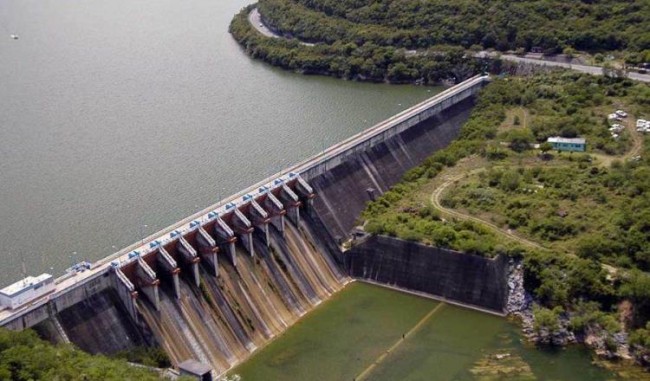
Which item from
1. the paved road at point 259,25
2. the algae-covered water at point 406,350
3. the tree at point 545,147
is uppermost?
the paved road at point 259,25

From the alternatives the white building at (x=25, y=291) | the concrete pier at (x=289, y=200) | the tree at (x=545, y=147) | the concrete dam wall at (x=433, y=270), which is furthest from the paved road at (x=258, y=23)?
the white building at (x=25, y=291)

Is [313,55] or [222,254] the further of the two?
[313,55]

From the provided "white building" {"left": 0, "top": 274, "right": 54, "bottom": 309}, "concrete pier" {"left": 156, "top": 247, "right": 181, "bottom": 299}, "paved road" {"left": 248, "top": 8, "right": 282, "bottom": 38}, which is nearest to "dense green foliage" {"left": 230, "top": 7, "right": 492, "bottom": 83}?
"paved road" {"left": 248, "top": 8, "right": 282, "bottom": 38}

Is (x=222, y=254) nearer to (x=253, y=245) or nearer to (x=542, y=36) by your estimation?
(x=253, y=245)

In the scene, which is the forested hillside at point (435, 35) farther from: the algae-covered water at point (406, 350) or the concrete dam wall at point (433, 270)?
the algae-covered water at point (406, 350)

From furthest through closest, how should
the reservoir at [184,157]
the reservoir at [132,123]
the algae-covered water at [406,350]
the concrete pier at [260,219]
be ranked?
the reservoir at [132,123] < the concrete pier at [260,219] < the reservoir at [184,157] < the algae-covered water at [406,350]

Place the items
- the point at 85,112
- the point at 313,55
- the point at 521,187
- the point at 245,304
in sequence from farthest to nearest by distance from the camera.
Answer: the point at 313,55 → the point at 85,112 → the point at 521,187 → the point at 245,304

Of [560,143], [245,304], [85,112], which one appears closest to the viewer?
[245,304]

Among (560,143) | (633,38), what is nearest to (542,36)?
(633,38)
